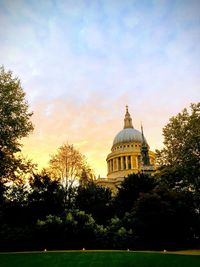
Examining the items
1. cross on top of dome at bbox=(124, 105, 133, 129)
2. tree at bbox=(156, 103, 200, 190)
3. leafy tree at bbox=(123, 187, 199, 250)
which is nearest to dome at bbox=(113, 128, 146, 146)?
cross on top of dome at bbox=(124, 105, 133, 129)

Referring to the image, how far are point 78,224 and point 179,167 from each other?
515 inches

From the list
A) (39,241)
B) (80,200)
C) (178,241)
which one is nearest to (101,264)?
(39,241)

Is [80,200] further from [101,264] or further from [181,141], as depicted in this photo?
[101,264]

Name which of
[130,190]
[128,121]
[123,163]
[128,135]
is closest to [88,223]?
[130,190]

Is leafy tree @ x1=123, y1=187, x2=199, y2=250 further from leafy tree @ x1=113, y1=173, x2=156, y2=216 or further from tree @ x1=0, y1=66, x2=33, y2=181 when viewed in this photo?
tree @ x1=0, y1=66, x2=33, y2=181

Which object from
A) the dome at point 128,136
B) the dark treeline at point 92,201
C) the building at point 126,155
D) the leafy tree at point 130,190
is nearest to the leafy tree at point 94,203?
the dark treeline at point 92,201

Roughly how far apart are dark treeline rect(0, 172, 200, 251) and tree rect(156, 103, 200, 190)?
8.28 feet

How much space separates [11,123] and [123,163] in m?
73.9

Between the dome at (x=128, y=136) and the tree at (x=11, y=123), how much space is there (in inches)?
3050

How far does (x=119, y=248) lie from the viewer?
2862 cm

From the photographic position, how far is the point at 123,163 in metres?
97.9

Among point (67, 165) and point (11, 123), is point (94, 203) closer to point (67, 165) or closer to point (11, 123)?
point (67, 165)

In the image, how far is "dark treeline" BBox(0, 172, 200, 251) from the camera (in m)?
27.8

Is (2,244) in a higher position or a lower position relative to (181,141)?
lower
